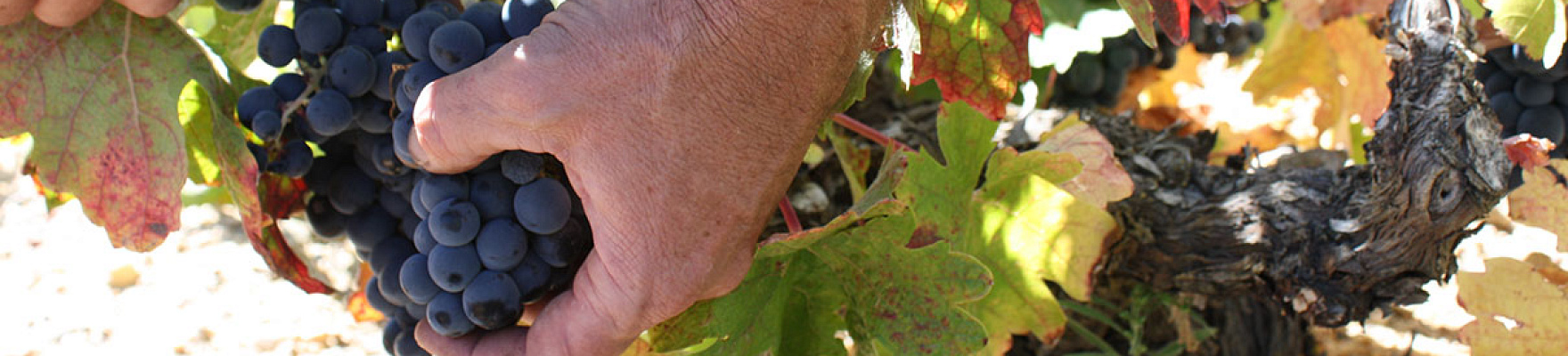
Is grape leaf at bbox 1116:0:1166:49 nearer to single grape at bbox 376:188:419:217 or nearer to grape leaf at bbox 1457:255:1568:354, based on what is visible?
grape leaf at bbox 1457:255:1568:354

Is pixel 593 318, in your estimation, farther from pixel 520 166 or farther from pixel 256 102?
pixel 256 102

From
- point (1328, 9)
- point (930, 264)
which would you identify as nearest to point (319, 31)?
point (930, 264)

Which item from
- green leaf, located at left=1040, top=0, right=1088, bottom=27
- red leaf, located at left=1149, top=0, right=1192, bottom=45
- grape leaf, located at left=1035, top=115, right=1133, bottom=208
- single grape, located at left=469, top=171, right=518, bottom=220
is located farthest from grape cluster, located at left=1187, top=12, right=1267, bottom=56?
single grape, located at left=469, top=171, right=518, bottom=220

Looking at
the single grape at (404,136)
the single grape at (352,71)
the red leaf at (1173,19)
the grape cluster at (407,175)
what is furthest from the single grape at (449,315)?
the red leaf at (1173,19)

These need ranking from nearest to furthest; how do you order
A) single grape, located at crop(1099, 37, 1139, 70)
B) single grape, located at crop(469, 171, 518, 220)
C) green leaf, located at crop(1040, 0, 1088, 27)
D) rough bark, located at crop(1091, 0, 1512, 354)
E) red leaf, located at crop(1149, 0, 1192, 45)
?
single grape, located at crop(469, 171, 518, 220) → red leaf, located at crop(1149, 0, 1192, 45) → rough bark, located at crop(1091, 0, 1512, 354) → green leaf, located at crop(1040, 0, 1088, 27) → single grape, located at crop(1099, 37, 1139, 70)

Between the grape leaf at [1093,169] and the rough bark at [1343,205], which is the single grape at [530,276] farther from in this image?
the rough bark at [1343,205]

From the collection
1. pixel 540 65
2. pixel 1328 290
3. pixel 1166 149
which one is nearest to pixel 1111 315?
pixel 1166 149
